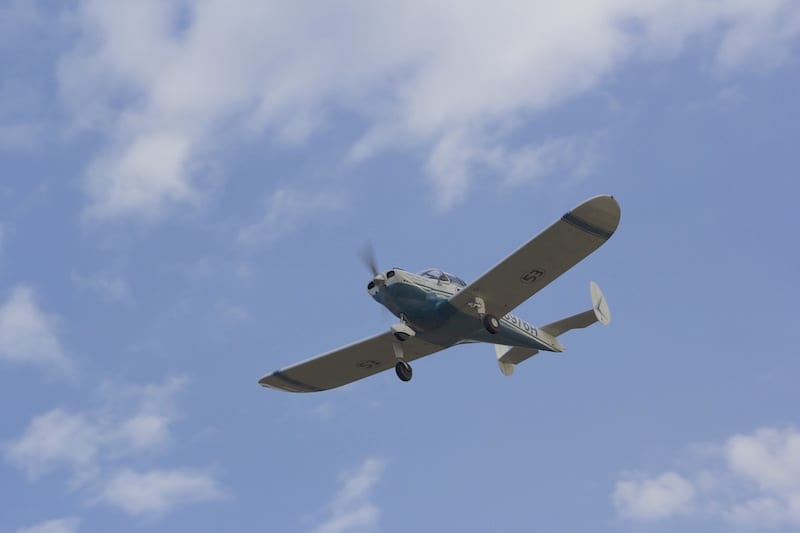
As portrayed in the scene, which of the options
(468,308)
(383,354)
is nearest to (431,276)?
(468,308)

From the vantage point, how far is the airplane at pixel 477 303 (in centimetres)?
2722

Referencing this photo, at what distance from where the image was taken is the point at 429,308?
93.7 feet

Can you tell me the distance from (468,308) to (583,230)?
3.75 meters

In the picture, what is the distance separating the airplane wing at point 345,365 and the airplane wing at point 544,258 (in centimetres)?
251

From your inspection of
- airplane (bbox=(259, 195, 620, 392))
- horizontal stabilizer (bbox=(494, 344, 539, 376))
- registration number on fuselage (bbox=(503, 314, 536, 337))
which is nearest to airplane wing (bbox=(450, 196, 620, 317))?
airplane (bbox=(259, 195, 620, 392))

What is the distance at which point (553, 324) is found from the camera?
32562 mm

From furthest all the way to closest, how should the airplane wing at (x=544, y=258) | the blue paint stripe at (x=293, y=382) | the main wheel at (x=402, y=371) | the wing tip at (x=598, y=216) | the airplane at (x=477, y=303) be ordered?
the blue paint stripe at (x=293, y=382) < the main wheel at (x=402, y=371) < the airplane at (x=477, y=303) < the airplane wing at (x=544, y=258) < the wing tip at (x=598, y=216)

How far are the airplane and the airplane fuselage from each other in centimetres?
2

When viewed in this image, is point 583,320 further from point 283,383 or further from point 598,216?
point 283,383

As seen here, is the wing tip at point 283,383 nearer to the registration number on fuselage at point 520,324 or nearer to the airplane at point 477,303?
the airplane at point 477,303

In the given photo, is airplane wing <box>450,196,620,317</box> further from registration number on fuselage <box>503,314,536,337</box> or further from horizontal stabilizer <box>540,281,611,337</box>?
horizontal stabilizer <box>540,281,611,337</box>

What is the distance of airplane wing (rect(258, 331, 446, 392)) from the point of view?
3102 centimetres

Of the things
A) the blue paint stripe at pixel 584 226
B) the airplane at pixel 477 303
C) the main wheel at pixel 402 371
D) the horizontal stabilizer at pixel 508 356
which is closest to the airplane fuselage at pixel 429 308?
the airplane at pixel 477 303

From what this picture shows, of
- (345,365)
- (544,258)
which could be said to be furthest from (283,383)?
(544,258)
